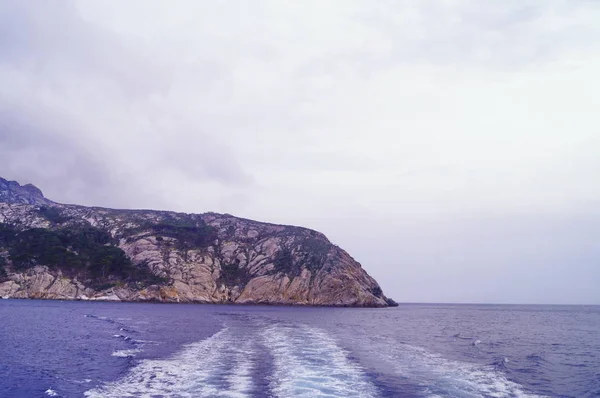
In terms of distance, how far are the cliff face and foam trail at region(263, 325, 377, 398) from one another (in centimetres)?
11843

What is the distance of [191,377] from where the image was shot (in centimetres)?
2819

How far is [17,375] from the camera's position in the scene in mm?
28422

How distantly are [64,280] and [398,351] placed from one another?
138m

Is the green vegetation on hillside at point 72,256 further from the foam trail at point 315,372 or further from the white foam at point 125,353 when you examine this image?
the foam trail at point 315,372

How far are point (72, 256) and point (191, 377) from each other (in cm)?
14829

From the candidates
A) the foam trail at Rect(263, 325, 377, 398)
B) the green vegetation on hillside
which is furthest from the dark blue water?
the green vegetation on hillside

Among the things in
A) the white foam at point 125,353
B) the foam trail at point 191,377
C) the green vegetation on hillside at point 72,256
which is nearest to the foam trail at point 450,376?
the foam trail at point 191,377

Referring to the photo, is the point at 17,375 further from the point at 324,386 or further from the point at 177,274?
the point at 177,274

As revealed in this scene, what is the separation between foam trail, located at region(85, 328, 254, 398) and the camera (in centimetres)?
2436

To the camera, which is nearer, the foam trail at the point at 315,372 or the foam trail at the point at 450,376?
the foam trail at the point at 315,372

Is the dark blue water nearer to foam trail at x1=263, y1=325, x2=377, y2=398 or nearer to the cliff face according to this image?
foam trail at x1=263, y1=325, x2=377, y2=398

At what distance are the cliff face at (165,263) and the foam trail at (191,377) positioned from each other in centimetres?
12553

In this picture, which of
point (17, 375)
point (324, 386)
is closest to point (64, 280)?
point (17, 375)

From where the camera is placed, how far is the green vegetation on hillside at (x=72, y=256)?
496 feet
